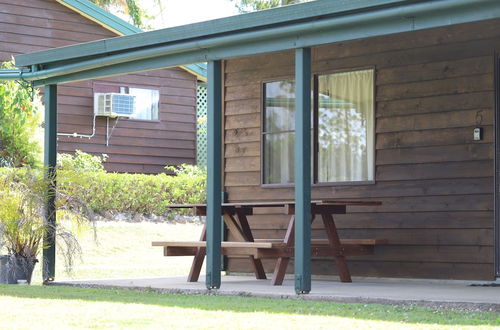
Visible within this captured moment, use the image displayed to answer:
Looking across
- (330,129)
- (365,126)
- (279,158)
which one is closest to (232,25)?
(365,126)

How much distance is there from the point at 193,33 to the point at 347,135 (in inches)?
100

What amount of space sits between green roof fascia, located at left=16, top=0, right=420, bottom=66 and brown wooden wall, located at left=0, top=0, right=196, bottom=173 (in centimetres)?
861

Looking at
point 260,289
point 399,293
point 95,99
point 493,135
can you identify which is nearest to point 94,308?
point 260,289

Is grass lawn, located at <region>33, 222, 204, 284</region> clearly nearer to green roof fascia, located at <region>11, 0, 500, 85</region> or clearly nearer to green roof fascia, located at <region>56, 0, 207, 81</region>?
green roof fascia, located at <region>11, 0, 500, 85</region>

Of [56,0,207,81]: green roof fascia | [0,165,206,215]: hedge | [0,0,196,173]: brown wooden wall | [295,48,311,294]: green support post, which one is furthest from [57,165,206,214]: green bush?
[295,48,311,294]: green support post

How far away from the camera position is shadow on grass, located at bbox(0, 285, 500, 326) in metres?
7.48

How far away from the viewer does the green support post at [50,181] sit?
1148 centimetres

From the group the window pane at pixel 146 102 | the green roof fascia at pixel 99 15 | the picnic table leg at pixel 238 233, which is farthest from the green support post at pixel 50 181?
the window pane at pixel 146 102

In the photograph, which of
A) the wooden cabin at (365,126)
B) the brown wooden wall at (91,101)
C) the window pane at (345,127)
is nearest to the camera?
the wooden cabin at (365,126)

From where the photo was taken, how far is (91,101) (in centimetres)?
2111

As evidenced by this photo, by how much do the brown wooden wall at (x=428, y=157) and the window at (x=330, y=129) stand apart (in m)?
0.16

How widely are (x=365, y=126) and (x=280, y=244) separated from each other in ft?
6.65

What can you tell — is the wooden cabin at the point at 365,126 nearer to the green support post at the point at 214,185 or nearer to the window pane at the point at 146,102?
the green support post at the point at 214,185

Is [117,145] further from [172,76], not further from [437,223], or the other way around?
[437,223]
